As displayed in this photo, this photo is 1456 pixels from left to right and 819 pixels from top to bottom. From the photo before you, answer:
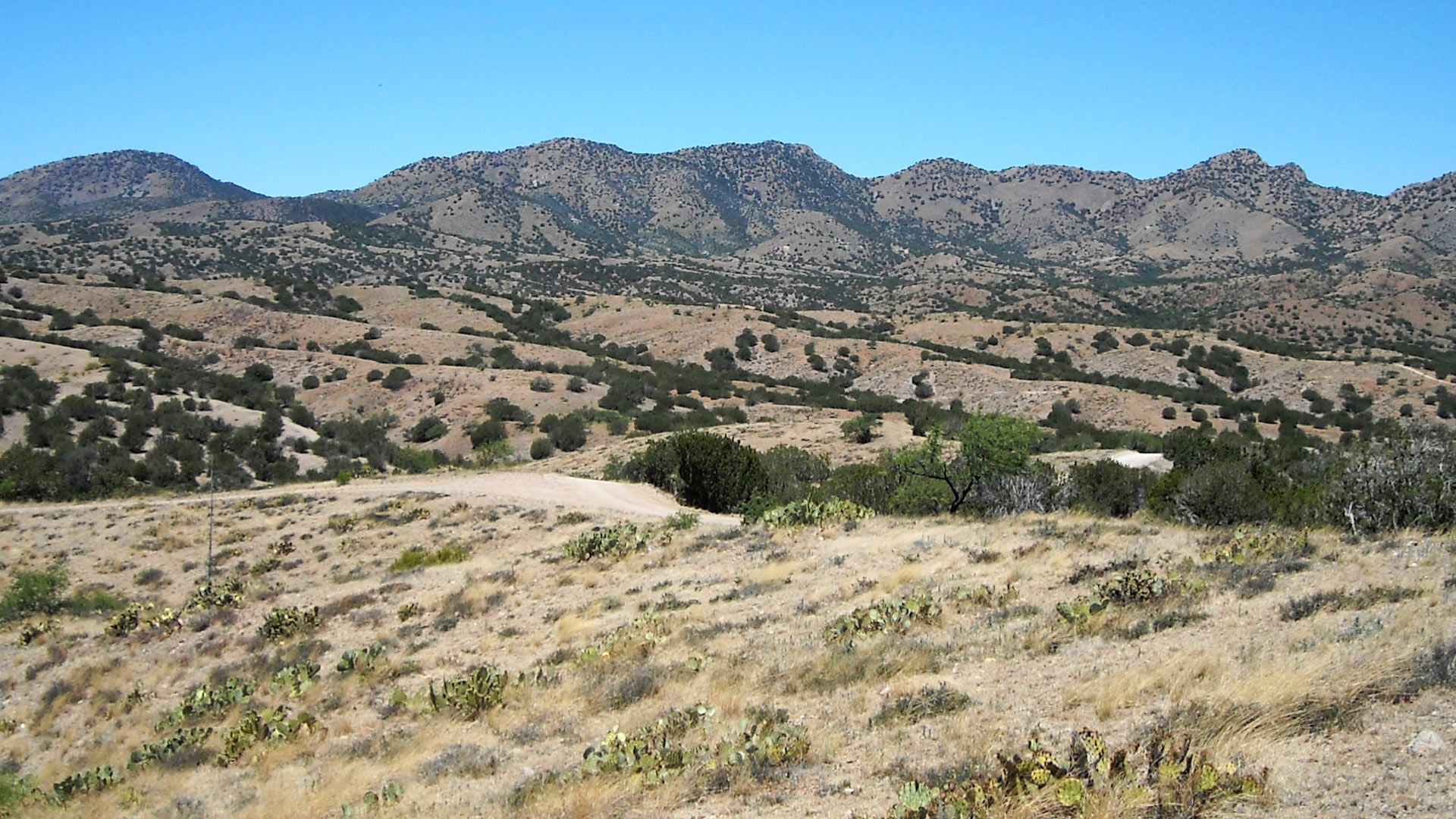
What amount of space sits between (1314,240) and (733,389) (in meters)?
135

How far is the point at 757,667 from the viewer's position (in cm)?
898

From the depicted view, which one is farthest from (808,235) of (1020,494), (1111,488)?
(1020,494)

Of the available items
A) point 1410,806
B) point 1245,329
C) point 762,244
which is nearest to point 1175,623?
point 1410,806

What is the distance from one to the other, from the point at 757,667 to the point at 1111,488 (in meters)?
12.8

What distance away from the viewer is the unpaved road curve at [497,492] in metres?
21.8

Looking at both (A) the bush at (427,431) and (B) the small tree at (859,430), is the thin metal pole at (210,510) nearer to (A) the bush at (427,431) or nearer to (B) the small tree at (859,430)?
(A) the bush at (427,431)

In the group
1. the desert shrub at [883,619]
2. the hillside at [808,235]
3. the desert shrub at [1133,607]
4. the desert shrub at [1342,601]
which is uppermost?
the hillside at [808,235]

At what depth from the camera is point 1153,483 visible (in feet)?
62.7

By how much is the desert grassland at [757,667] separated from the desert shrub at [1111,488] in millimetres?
3856

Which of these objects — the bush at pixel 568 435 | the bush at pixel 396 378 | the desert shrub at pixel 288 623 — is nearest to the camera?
the desert shrub at pixel 288 623

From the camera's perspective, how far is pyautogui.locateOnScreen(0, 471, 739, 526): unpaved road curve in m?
21.8

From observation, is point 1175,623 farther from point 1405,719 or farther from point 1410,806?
point 1410,806

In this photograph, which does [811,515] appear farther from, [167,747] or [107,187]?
[107,187]

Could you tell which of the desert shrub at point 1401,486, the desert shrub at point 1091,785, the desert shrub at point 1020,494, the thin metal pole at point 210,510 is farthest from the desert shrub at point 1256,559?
the thin metal pole at point 210,510
